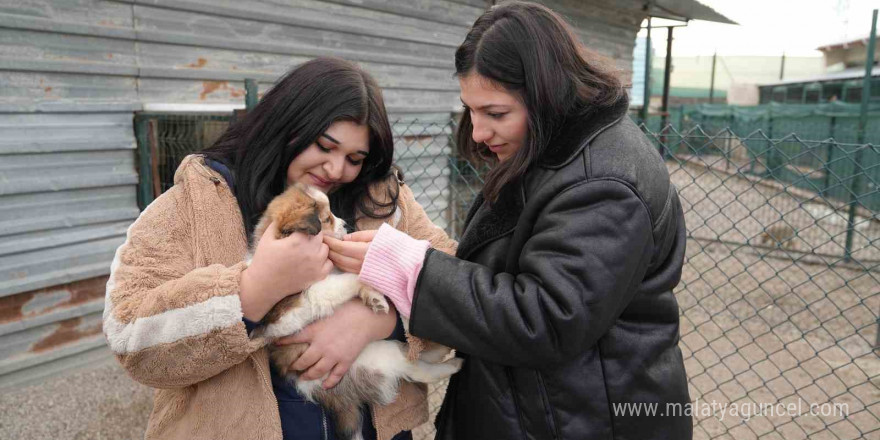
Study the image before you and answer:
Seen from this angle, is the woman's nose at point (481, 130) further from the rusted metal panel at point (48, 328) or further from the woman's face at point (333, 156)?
the rusted metal panel at point (48, 328)

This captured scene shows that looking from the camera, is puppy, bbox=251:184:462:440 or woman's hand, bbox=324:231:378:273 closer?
woman's hand, bbox=324:231:378:273

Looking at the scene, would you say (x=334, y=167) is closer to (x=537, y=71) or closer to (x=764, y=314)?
(x=537, y=71)

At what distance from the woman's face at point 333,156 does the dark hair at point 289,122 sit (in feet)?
0.07

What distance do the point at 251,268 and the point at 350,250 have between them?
0.28 metres

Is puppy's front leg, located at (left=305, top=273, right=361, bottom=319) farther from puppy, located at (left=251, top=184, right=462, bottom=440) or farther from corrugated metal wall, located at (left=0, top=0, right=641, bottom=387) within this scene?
corrugated metal wall, located at (left=0, top=0, right=641, bottom=387)

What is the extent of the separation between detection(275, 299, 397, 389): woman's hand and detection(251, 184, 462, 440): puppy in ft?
0.10

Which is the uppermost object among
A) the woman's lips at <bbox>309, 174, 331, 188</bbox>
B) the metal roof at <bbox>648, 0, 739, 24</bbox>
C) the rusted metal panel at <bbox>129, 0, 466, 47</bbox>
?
the metal roof at <bbox>648, 0, 739, 24</bbox>

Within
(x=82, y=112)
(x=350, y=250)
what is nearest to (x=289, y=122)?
(x=350, y=250)

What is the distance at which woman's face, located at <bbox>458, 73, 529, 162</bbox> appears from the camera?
160cm

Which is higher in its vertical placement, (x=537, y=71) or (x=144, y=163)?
(x=537, y=71)

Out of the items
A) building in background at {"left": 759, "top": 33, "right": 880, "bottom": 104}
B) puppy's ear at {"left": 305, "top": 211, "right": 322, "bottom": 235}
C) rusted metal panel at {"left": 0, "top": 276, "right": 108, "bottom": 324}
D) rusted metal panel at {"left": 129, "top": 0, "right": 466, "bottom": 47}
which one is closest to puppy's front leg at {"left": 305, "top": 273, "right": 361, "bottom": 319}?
puppy's ear at {"left": 305, "top": 211, "right": 322, "bottom": 235}

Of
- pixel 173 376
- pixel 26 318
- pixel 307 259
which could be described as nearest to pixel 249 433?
pixel 173 376

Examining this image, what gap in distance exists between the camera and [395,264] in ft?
5.16

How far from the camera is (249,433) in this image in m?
1.69
